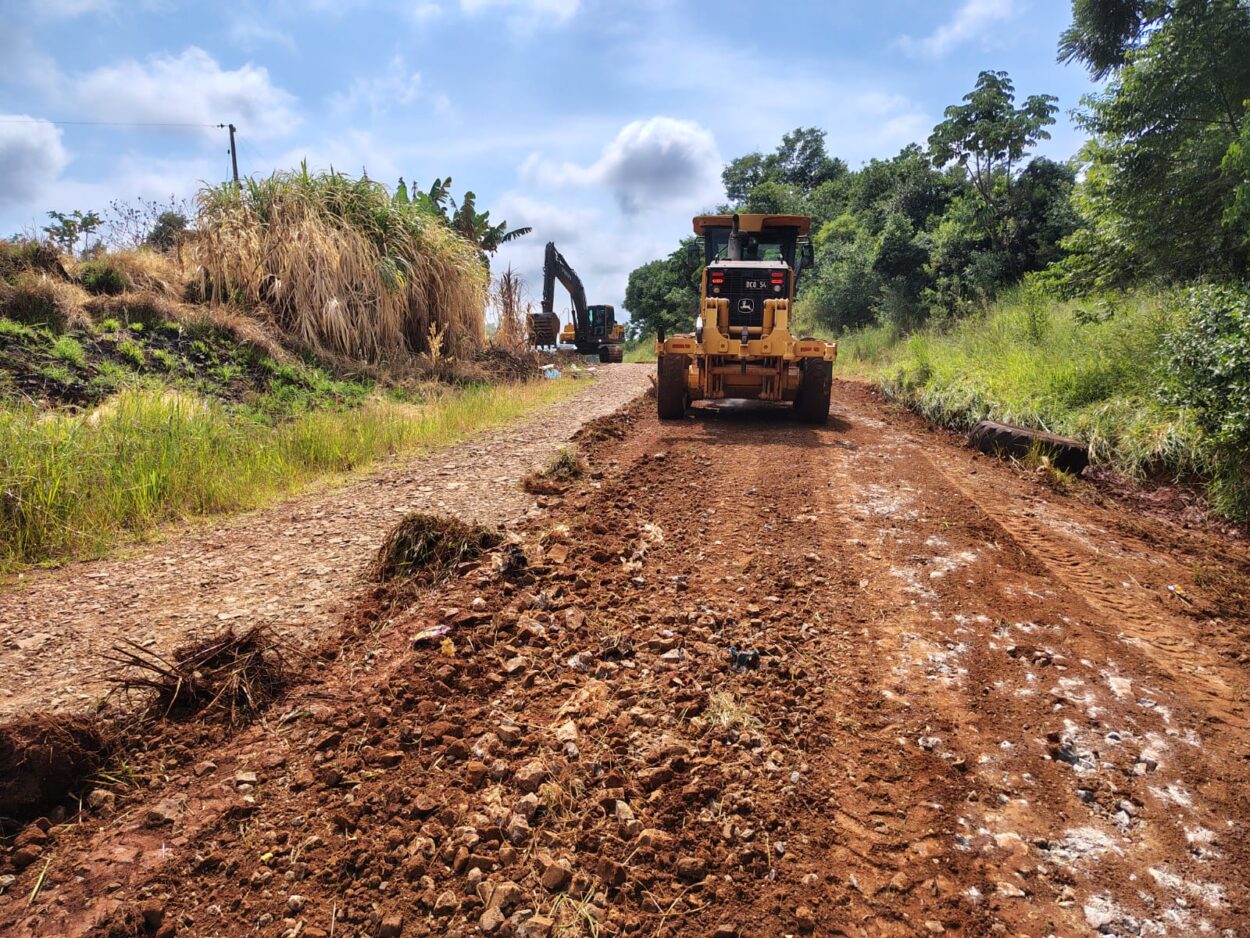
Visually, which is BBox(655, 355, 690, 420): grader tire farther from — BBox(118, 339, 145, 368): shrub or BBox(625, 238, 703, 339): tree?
BBox(625, 238, 703, 339): tree

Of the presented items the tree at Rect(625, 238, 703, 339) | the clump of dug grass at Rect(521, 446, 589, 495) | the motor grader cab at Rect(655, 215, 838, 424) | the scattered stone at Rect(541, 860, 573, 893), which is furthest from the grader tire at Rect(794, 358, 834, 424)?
A: the tree at Rect(625, 238, 703, 339)

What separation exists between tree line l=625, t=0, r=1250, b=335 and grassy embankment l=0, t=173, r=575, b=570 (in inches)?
208

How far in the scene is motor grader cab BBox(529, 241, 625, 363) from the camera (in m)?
20.6

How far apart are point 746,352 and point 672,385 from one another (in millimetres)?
1106

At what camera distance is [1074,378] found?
8.27 m

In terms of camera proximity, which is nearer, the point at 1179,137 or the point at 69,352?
the point at 69,352

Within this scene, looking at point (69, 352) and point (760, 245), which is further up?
point (760, 245)

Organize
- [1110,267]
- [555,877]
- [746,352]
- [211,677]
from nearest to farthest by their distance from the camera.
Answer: [555,877], [211,677], [746,352], [1110,267]

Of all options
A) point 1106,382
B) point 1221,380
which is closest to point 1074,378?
point 1106,382

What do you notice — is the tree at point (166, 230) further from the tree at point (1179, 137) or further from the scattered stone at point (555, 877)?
the tree at point (1179, 137)

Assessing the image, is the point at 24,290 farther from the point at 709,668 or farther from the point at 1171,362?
the point at 1171,362

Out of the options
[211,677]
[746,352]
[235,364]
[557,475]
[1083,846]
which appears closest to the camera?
[1083,846]

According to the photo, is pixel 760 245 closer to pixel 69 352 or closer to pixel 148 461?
pixel 148 461

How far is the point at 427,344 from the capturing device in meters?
13.2
